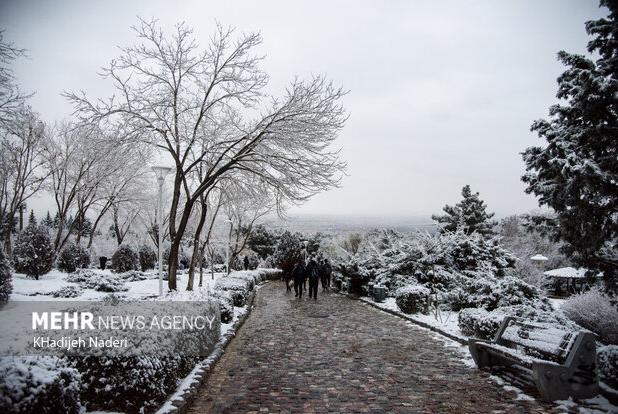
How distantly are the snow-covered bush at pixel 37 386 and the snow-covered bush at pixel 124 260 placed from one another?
24836 millimetres

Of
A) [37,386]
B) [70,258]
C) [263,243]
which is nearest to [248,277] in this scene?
[70,258]

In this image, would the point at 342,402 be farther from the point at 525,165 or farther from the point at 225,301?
the point at 525,165

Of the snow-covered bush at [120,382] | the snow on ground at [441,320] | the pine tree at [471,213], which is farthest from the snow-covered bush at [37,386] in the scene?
the pine tree at [471,213]

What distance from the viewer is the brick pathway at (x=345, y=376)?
514 cm

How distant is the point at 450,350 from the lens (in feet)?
27.2

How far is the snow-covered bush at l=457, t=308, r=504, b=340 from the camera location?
823 cm

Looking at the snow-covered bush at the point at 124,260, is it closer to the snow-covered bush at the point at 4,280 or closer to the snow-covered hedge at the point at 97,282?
the snow-covered hedge at the point at 97,282

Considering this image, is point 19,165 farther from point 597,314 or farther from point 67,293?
point 597,314

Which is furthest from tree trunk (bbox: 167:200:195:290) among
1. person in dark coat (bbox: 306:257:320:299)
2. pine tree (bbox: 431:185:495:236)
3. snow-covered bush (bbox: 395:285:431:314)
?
pine tree (bbox: 431:185:495:236)

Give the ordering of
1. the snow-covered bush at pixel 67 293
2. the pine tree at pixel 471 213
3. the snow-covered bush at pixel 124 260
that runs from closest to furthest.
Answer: the snow-covered bush at pixel 67 293
the snow-covered bush at pixel 124 260
the pine tree at pixel 471 213

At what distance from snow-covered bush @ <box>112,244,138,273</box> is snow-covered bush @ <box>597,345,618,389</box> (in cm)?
2630

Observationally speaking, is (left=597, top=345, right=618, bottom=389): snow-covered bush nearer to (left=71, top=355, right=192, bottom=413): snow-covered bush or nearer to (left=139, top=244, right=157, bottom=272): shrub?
(left=71, top=355, right=192, bottom=413): snow-covered bush

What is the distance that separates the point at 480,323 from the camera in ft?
27.8

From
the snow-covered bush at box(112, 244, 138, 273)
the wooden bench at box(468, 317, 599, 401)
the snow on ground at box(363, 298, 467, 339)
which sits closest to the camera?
the wooden bench at box(468, 317, 599, 401)
